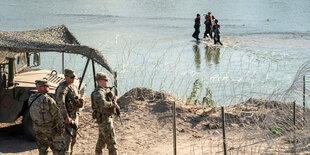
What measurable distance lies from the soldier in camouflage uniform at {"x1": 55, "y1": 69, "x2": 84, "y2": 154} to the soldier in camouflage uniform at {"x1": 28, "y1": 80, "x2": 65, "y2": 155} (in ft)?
1.11

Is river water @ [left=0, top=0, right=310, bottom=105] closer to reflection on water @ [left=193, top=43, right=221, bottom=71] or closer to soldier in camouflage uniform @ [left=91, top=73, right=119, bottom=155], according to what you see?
reflection on water @ [left=193, top=43, right=221, bottom=71]

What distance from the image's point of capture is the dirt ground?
7.73 metres

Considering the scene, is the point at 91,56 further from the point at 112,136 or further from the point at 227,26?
the point at 227,26

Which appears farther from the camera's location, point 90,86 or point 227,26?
point 227,26

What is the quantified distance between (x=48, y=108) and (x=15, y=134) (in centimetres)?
278

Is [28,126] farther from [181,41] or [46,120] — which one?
[181,41]

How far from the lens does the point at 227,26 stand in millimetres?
28656

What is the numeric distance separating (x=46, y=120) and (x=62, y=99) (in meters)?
0.57

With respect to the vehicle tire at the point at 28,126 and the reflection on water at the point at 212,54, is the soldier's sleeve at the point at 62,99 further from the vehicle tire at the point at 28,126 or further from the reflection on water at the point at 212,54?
the reflection on water at the point at 212,54

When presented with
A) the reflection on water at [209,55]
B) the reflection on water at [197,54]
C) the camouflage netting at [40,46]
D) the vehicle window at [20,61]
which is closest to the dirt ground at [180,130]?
the vehicle window at [20,61]

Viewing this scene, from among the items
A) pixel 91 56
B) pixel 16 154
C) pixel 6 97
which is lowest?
pixel 16 154

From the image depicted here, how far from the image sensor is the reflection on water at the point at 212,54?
17688mm

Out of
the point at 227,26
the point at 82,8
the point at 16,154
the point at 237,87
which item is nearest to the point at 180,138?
the point at 16,154

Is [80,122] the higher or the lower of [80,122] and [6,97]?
the lower
